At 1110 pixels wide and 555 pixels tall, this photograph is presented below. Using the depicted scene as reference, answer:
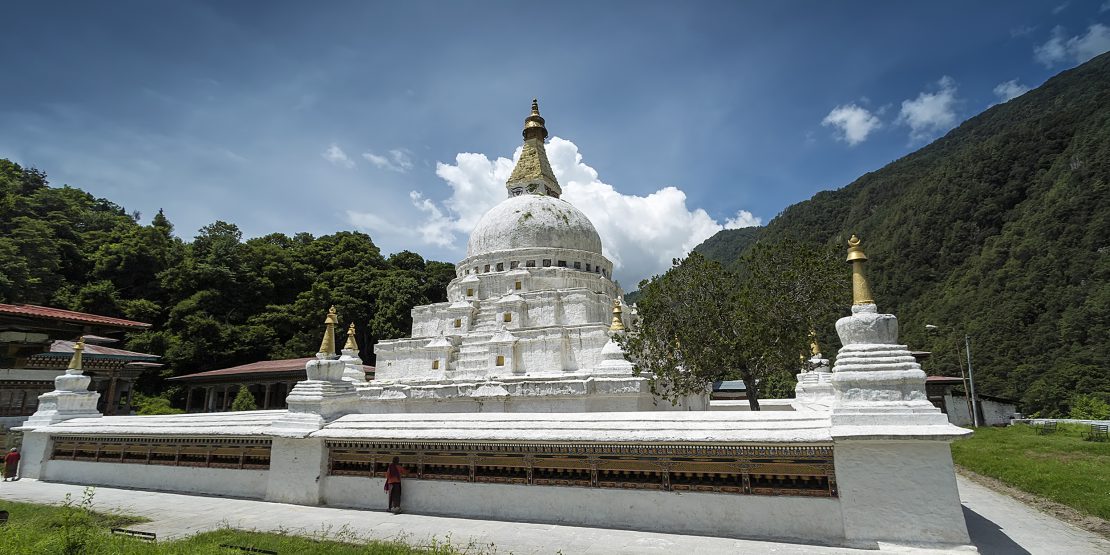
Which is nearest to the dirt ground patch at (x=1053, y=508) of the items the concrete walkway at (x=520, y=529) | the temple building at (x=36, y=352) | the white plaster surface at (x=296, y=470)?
the concrete walkway at (x=520, y=529)

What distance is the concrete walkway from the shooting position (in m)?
7.83

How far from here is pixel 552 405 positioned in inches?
691

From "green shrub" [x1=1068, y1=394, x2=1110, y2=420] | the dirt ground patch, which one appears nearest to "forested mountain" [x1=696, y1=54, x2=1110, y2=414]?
"green shrub" [x1=1068, y1=394, x2=1110, y2=420]

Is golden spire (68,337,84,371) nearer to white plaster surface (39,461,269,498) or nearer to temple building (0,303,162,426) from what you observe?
white plaster surface (39,461,269,498)

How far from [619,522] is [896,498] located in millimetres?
3937

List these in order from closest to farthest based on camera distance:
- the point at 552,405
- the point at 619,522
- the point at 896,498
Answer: the point at 896,498 < the point at 619,522 < the point at 552,405

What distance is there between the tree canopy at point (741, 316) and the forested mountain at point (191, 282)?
32208 mm

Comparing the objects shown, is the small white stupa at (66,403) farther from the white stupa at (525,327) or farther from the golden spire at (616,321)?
the golden spire at (616,321)

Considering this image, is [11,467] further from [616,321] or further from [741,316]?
[741,316]

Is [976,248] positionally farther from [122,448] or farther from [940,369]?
[122,448]

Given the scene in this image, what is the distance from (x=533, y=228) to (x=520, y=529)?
78.1ft

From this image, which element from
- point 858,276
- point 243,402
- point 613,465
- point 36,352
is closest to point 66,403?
point 36,352

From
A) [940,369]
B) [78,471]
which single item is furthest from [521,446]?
[940,369]

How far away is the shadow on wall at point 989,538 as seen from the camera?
7.86 m
